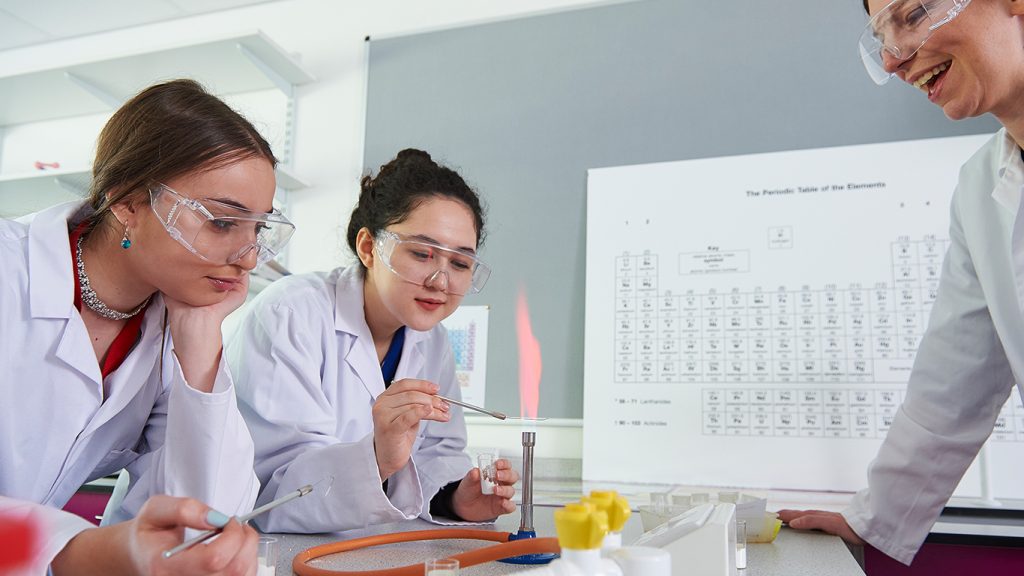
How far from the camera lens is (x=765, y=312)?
2.25 meters

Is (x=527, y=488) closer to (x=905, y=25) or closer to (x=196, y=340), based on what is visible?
(x=196, y=340)

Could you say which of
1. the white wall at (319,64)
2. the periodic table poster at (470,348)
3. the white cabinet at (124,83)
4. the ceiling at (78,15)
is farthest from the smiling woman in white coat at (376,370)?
the ceiling at (78,15)

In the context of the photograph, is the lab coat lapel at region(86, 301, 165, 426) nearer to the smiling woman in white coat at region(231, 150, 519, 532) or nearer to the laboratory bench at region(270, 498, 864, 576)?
the smiling woman in white coat at region(231, 150, 519, 532)

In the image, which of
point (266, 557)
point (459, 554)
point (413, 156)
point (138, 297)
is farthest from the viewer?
point (413, 156)

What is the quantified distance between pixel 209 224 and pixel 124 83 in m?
2.16

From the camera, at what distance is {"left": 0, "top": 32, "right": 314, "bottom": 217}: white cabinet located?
2639 mm

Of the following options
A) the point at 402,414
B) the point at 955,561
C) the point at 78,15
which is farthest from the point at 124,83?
the point at 955,561

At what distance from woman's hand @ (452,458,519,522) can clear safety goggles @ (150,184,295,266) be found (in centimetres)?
61

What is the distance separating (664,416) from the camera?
7.43 feet

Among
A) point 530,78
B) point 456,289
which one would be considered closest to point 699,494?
point 456,289

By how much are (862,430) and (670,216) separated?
0.87m

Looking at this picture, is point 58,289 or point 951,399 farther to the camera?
point 951,399

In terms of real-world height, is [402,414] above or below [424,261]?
below

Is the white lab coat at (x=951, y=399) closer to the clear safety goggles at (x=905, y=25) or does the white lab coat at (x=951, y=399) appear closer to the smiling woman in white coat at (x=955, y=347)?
the smiling woman in white coat at (x=955, y=347)
